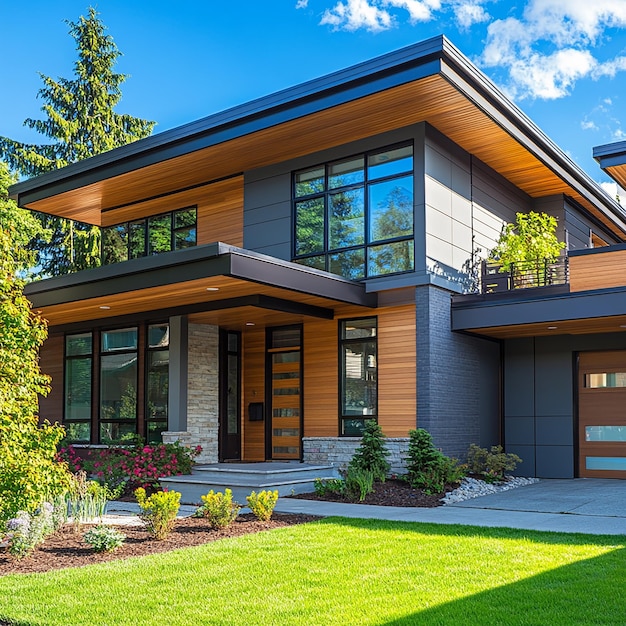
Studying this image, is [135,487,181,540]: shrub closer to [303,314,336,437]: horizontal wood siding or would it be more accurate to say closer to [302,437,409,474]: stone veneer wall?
[302,437,409,474]: stone veneer wall

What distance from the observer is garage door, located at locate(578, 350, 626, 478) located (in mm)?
14913

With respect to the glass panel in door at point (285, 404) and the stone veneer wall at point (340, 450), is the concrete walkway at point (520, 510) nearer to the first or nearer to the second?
the stone veneer wall at point (340, 450)

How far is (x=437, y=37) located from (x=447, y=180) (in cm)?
325

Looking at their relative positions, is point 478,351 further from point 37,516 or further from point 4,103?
point 4,103

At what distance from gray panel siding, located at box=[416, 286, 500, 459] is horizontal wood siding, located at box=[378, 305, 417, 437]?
0.18 meters

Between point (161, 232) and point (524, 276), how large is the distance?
8595 millimetres

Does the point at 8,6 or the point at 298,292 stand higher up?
the point at 8,6

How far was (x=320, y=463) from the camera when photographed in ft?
48.9

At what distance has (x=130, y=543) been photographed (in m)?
8.52

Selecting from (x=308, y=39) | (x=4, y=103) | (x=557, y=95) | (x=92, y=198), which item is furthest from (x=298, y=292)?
(x=557, y=95)

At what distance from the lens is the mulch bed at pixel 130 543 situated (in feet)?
24.8

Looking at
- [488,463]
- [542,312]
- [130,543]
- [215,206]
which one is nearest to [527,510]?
[488,463]

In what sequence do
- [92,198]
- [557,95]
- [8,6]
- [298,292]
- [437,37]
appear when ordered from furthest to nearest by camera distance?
[557,95], [8,6], [92,198], [298,292], [437,37]

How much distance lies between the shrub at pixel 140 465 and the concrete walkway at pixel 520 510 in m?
1.23
